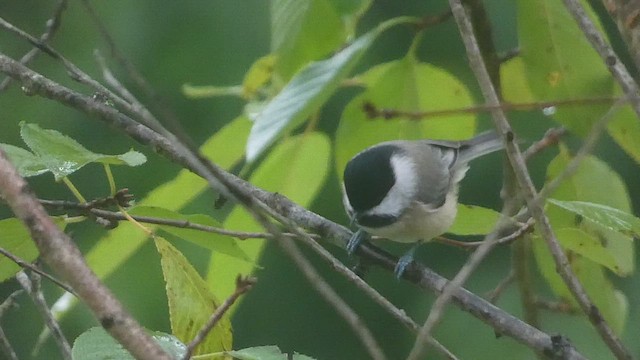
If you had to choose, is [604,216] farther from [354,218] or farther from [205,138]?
[205,138]

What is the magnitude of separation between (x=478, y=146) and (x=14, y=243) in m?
1.09

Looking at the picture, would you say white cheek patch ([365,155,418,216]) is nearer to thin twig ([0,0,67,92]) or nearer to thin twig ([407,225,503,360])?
thin twig ([0,0,67,92])

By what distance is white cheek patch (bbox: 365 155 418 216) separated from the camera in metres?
1.49

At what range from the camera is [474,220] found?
3.03 feet

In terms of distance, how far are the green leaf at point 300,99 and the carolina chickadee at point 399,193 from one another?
0.64 meters

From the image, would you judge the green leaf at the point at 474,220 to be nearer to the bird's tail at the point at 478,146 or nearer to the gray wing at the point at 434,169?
the gray wing at the point at 434,169

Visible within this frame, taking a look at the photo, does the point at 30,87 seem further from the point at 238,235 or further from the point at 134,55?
the point at 134,55

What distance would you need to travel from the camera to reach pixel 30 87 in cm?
102

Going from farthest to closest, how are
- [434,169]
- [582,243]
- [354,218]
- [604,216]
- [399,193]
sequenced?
[434,169], [399,193], [354,218], [582,243], [604,216]

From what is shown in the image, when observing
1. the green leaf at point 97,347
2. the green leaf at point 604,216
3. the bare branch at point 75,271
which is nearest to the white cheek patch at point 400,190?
the green leaf at point 604,216

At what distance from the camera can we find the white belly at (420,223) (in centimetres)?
150

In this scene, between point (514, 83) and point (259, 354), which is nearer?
point (259, 354)

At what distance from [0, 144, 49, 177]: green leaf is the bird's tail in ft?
3.47

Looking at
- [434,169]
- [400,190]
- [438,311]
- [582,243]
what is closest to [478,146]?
[434,169]
